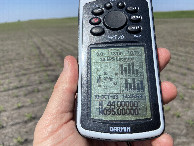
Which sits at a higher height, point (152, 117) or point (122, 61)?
point (122, 61)

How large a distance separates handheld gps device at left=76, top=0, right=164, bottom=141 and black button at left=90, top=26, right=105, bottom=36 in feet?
0.04

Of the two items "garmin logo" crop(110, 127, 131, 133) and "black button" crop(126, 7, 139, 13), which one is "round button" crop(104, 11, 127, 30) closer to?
"black button" crop(126, 7, 139, 13)

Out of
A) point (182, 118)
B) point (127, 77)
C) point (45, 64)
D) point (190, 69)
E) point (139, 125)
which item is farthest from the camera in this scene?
point (45, 64)

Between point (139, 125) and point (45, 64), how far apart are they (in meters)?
9.47

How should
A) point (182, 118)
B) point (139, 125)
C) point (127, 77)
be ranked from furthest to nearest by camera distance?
point (182, 118) < point (127, 77) < point (139, 125)

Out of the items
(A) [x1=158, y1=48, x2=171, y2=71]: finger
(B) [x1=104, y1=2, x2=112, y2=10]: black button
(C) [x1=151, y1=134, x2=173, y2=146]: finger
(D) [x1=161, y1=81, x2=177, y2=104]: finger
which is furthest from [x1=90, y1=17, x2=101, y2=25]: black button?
(C) [x1=151, y1=134, x2=173, y2=146]: finger

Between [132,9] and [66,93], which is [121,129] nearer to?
[66,93]

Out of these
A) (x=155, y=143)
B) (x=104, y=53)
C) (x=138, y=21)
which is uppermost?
(x=138, y=21)

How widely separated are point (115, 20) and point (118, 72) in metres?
0.58

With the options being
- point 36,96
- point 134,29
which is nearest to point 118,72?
point 134,29

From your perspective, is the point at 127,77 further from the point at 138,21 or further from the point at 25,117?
the point at 25,117

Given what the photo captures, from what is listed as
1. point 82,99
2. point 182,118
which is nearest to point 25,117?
point 182,118

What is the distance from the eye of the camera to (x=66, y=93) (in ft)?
9.82

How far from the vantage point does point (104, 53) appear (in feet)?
9.82
